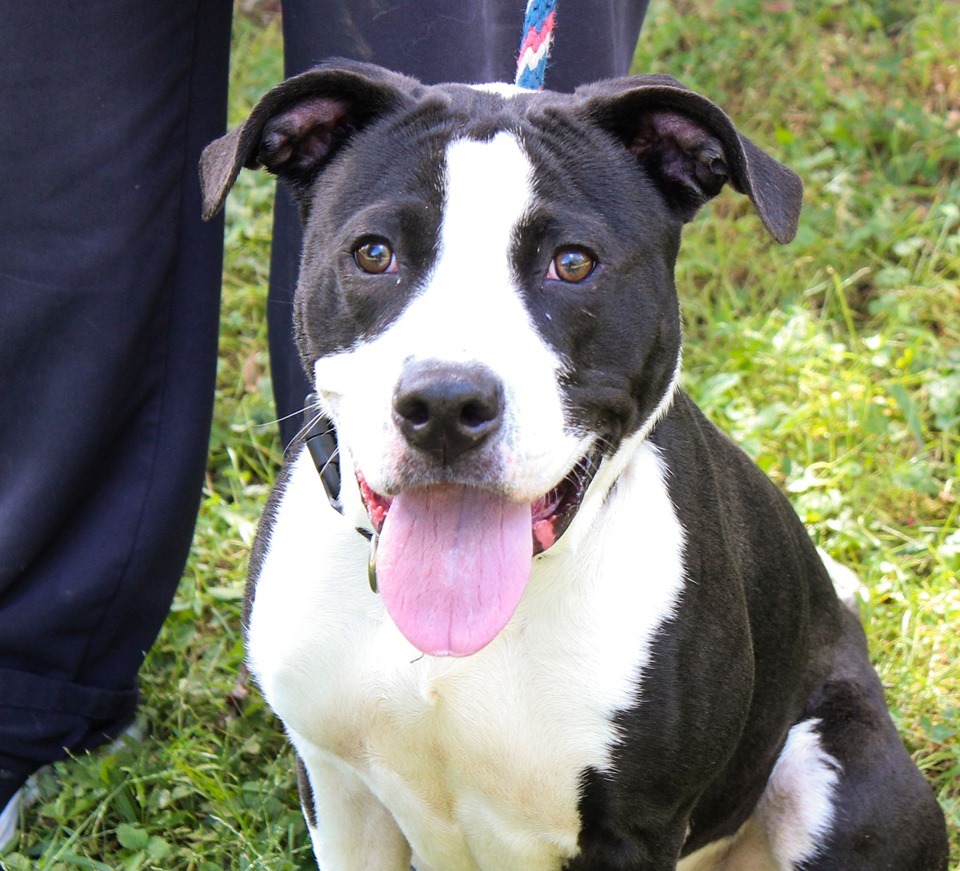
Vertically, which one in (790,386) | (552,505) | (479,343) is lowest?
(790,386)

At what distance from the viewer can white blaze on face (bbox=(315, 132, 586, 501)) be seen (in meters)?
2.13

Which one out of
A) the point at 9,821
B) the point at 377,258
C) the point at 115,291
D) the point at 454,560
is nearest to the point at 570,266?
the point at 377,258

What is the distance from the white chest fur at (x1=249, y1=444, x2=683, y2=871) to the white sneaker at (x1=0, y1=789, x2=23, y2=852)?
3.54 ft

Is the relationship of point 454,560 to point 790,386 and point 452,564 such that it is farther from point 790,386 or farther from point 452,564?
point 790,386

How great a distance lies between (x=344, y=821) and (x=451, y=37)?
5.16 feet

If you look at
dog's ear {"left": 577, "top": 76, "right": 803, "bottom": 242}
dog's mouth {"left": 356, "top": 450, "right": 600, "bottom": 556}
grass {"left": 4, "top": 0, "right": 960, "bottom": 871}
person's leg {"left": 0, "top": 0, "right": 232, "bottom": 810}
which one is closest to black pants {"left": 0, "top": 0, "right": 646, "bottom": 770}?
person's leg {"left": 0, "top": 0, "right": 232, "bottom": 810}

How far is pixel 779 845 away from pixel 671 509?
88cm

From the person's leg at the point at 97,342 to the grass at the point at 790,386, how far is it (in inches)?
10.2

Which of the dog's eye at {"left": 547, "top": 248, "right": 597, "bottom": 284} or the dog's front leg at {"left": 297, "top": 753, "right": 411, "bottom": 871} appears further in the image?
the dog's front leg at {"left": 297, "top": 753, "right": 411, "bottom": 871}

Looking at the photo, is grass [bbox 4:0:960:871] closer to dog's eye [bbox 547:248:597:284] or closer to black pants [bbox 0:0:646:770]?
black pants [bbox 0:0:646:770]

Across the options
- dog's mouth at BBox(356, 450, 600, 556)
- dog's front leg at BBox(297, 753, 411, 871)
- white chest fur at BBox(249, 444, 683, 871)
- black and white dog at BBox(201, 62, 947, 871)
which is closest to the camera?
black and white dog at BBox(201, 62, 947, 871)

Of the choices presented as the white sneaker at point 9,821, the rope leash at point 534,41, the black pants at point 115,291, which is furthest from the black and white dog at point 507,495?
the white sneaker at point 9,821

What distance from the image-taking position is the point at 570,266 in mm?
2295

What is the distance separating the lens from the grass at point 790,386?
3344 mm
